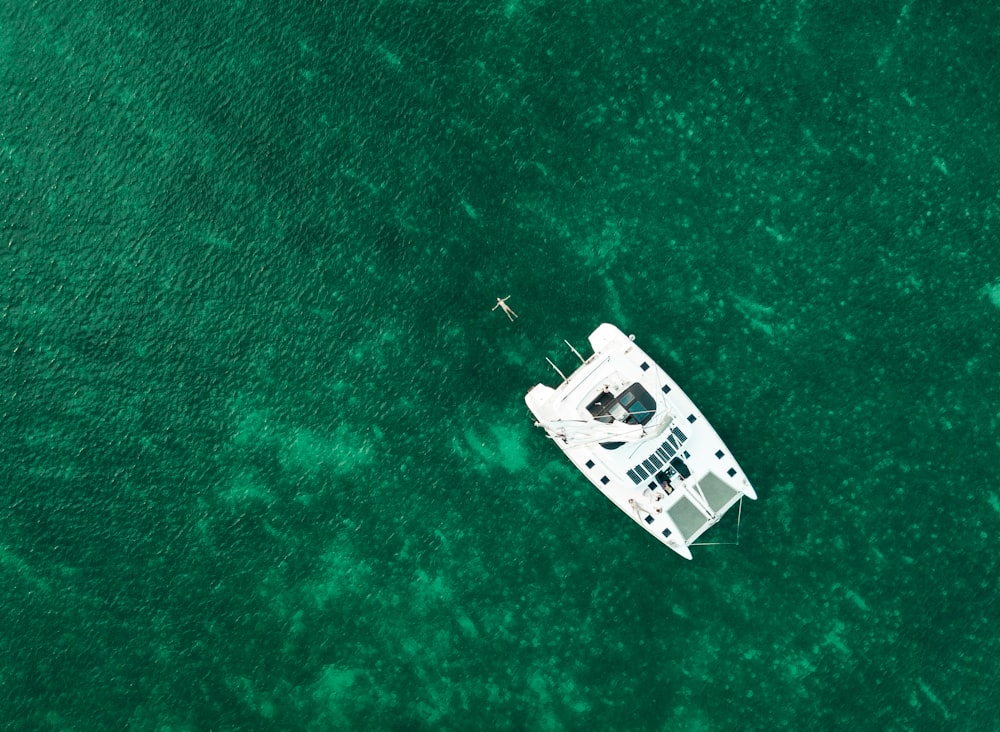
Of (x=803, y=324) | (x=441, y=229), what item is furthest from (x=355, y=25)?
(x=803, y=324)

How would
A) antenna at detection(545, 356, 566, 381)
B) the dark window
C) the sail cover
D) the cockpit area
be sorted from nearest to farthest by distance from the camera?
the sail cover → the cockpit area → the dark window → antenna at detection(545, 356, 566, 381)

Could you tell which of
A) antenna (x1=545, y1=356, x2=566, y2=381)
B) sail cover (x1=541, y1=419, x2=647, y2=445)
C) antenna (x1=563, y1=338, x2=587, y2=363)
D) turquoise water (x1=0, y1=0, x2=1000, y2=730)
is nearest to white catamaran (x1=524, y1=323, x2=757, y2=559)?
sail cover (x1=541, y1=419, x2=647, y2=445)

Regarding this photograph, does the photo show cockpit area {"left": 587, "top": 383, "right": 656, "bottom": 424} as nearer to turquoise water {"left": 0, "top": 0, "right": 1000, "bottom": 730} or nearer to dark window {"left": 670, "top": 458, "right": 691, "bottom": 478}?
dark window {"left": 670, "top": 458, "right": 691, "bottom": 478}

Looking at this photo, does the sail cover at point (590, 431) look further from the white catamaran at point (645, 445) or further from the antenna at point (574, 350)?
the antenna at point (574, 350)

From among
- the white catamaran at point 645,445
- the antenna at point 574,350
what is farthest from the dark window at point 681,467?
the antenna at point 574,350

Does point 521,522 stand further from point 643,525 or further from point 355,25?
point 355,25
